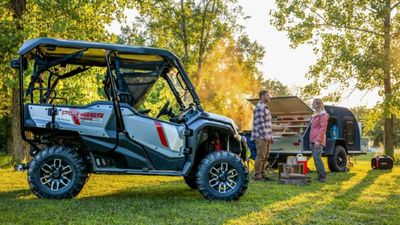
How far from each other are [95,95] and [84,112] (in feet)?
38.6

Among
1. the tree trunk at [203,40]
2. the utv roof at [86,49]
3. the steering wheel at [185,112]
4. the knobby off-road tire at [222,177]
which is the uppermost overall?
the tree trunk at [203,40]

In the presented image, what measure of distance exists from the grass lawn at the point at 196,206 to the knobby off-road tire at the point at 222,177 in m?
0.19

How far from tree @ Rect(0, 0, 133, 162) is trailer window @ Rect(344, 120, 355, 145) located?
838 centimetres

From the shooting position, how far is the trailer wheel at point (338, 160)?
15.4m

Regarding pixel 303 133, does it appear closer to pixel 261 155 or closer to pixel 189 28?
pixel 261 155

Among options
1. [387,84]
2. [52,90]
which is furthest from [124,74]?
[387,84]

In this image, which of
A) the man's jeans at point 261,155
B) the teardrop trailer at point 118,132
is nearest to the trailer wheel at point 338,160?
the man's jeans at point 261,155

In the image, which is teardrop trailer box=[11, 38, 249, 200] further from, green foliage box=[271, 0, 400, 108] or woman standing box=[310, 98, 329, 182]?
green foliage box=[271, 0, 400, 108]

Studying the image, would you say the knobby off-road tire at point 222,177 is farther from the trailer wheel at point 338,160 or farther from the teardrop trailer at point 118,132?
the trailer wheel at point 338,160

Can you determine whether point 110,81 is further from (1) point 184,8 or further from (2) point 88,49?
(1) point 184,8

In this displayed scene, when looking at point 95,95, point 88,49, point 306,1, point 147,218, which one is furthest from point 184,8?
point 147,218

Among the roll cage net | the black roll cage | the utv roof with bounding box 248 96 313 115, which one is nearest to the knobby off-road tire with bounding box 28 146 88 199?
the black roll cage

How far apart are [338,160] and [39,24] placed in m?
9.77

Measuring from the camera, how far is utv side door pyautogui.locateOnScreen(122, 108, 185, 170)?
813cm
